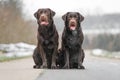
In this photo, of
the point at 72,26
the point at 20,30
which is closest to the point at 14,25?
the point at 20,30

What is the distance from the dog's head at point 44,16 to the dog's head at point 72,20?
0.45 meters

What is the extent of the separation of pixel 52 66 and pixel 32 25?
57597mm

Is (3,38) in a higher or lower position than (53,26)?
lower

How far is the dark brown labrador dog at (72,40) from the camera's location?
16.7 m

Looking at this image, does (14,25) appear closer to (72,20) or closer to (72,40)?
(72,40)

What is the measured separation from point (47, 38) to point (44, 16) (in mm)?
703

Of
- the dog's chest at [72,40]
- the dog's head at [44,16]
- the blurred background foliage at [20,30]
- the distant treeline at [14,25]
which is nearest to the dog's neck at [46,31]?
the dog's head at [44,16]

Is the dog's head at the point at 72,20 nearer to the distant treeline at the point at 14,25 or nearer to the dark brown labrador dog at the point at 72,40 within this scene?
the dark brown labrador dog at the point at 72,40

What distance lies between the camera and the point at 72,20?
54.4 ft

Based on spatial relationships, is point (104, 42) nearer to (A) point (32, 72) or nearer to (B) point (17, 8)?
(B) point (17, 8)

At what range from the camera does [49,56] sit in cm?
1697

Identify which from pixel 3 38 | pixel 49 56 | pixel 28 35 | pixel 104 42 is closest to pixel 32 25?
pixel 28 35

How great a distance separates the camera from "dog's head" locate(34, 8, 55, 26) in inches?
646

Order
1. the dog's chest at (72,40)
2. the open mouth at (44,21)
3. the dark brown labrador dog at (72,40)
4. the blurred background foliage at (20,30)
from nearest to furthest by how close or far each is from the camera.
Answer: the open mouth at (44,21) < the dark brown labrador dog at (72,40) < the dog's chest at (72,40) < the blurred background foliage at (20,30)
